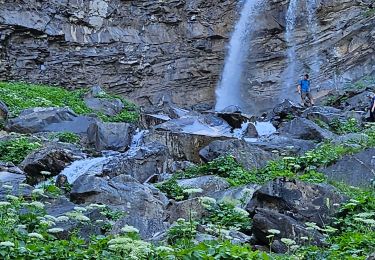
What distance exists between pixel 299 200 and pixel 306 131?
6677mm

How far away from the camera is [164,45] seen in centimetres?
2870

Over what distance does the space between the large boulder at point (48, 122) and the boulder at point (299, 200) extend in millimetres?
9518

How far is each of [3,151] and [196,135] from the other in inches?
192

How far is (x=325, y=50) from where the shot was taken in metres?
26.8

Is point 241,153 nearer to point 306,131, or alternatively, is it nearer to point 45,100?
point 306,131

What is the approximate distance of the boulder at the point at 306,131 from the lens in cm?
1441

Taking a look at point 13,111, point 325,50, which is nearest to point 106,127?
point 13,111

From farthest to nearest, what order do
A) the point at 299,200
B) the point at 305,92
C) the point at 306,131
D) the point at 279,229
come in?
the point at 305,92, the point at 306,131, the point at 299,200, the point at 279,229

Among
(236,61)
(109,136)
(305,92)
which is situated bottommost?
(109,136)

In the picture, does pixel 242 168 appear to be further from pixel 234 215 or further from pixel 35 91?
pixel 35 91

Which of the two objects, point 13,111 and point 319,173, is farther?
point 13,111

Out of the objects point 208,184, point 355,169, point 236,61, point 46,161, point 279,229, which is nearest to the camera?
point 279,229

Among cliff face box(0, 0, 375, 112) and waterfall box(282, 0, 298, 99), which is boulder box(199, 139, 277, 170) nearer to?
cliff face box(0, 0, 375, 112)

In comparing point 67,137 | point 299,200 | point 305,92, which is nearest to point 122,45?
point 305,92
